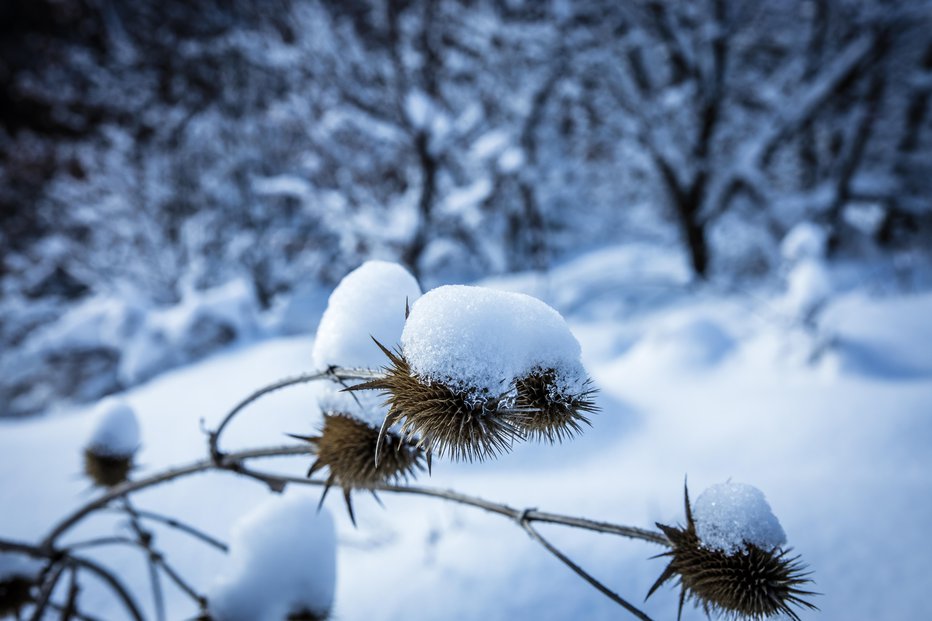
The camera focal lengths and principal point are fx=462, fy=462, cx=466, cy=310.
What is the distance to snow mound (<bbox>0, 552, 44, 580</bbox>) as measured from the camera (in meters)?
1.03

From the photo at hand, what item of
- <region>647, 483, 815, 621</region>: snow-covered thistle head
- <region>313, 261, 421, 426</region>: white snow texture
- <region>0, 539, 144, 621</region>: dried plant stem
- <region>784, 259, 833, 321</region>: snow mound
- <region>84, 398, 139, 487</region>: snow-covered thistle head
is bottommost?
<region>647, 483, 815, 621</region>: snow-covered thistle head

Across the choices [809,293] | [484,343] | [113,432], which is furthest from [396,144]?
[484,343]

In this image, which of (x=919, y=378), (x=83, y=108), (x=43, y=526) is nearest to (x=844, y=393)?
(x=919, y=378)

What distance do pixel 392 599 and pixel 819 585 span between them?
117 centimetres

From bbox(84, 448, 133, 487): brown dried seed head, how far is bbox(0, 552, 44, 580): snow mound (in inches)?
7.5

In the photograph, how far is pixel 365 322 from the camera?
0.64 m

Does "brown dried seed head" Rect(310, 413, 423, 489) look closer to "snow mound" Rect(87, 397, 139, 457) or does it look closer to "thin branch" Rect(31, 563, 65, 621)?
"thin branch" Rect(31, 563, 65, 621)

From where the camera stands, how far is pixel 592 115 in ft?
21.3

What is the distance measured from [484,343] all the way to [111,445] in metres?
1.16

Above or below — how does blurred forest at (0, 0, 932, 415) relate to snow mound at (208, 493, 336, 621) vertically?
above

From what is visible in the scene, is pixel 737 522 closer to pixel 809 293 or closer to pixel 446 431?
pixel 446 431

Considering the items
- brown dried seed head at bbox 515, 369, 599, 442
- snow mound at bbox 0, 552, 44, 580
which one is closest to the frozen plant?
brown dried seed head at bbox 515, 369, 599, 442

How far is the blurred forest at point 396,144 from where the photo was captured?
5.32m

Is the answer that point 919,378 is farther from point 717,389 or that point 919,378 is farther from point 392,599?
point 392,599
